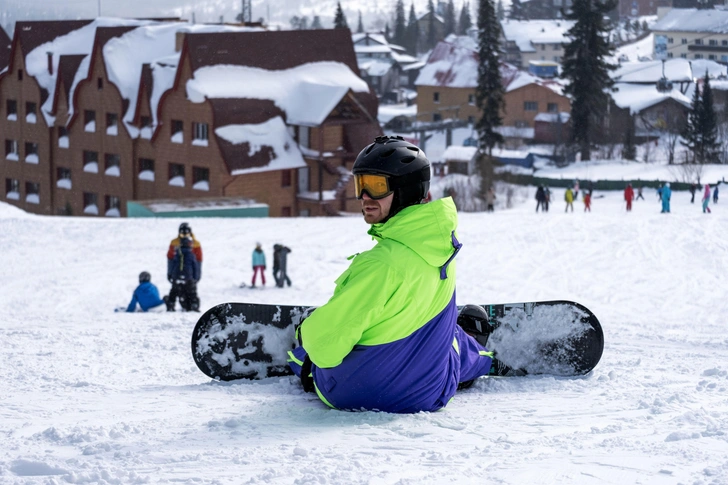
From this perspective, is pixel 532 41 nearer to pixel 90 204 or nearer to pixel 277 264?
pixel 90 204

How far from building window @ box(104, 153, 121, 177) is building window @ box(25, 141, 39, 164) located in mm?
5202

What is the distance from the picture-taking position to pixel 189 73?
3600 cm

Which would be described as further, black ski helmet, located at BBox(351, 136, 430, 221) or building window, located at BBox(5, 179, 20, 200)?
building window, located at BBox(5, 179, 20, 200)

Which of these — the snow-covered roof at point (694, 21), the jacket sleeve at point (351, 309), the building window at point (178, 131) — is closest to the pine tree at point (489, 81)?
the building window at point (178, 131)

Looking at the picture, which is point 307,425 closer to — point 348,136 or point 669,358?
point 669,358

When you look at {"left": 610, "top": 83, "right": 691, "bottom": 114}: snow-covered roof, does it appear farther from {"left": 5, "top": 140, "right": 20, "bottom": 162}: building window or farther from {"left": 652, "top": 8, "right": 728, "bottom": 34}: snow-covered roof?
{"left": 5, "top": 140, "right": 20, "bottom": 162}: building window

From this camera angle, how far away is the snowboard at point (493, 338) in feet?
17.8

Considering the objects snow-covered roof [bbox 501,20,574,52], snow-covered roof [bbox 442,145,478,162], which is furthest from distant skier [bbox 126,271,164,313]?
snow-covered roof [bbox 501,20,574,52]

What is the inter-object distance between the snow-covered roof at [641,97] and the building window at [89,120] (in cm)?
3655

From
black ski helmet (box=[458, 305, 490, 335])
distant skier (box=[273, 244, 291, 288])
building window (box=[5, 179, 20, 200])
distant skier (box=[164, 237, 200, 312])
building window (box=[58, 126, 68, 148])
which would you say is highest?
black ski helmet (box=[458, 305, 490, 335])

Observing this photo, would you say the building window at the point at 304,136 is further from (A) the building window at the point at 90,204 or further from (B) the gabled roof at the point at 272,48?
(A) the building window at the point at 90,204

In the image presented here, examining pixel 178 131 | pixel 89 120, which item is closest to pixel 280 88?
pixel 178 131

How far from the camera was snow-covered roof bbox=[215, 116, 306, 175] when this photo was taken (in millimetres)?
35188

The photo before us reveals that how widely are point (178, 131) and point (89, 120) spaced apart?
585 cm
